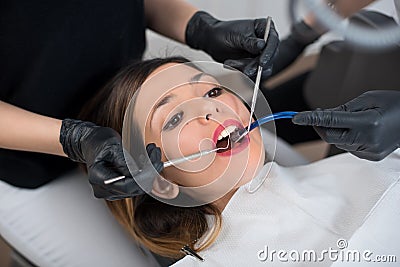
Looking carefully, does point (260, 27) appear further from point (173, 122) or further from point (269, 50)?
point (173, 122)

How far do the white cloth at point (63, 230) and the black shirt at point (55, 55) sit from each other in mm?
43

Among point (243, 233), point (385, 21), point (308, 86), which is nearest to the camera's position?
point (243, 233)

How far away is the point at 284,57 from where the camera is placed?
151 centimetres

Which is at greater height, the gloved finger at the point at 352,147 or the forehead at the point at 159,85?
the forehead at the point at 159,85

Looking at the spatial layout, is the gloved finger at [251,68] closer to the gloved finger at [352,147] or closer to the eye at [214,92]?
the eye at [214,92]

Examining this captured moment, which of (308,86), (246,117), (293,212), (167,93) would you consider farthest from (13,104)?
(308,86)

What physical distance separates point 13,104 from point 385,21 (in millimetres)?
899

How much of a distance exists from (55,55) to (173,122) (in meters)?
0.32

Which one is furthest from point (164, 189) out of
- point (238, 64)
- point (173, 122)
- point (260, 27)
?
point (260, 27)

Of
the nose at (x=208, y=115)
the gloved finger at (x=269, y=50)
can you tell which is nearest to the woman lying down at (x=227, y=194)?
the nose at (x=208, y=115)

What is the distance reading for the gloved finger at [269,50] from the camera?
1.11 meters

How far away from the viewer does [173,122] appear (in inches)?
40.2

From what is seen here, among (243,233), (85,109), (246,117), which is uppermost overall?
(246,117)

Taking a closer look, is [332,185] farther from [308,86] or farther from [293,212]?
[308,86]
